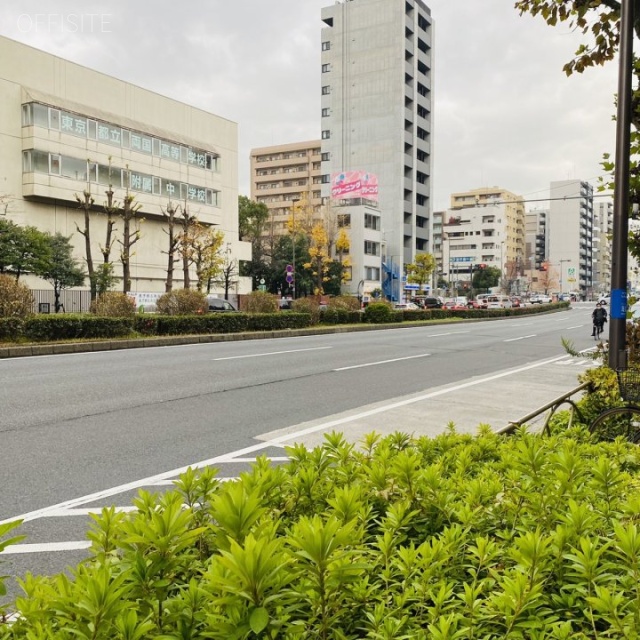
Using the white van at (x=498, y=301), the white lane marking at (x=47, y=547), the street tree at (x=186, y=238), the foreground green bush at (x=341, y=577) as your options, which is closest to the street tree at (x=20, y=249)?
the street tree at (x=186, y=238)

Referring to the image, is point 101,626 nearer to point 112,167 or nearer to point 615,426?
point 615,426

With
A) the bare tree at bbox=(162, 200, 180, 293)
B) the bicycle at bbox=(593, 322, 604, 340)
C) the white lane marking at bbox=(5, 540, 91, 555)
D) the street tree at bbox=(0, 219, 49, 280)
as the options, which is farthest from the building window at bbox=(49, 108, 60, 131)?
the white lane marking at bbox=(5, 540, 91, 555)

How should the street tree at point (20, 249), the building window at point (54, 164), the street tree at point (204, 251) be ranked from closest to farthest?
the street tree at point (20, 249), the street tree at point (204, 251), the building window at point (54, 164)

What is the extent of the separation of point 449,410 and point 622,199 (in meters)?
3.75

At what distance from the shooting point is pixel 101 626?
1.11 metres

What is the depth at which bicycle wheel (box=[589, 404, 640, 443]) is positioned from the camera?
4957 mm

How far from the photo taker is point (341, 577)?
4.09 feet

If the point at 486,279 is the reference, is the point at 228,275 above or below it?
below

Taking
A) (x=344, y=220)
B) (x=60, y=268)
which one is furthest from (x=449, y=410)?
(x=344, y=220)

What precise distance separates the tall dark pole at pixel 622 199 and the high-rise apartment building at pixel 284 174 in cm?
9102

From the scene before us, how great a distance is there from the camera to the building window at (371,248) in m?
67.7

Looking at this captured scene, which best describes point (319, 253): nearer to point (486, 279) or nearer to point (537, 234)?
point (486, 279)

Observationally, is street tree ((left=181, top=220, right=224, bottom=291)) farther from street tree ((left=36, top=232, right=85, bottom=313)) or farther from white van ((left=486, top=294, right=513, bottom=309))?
white van ((left=486, top=294, right=513, bottom=309))

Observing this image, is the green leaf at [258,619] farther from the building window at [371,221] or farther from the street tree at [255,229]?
the street tree at [255,229]
